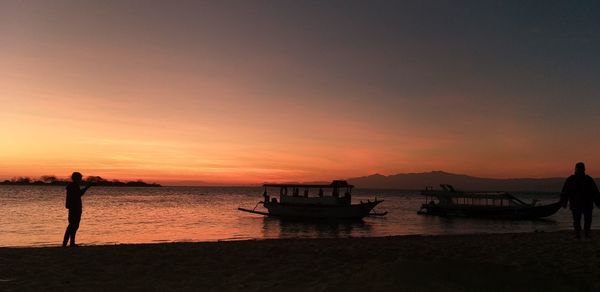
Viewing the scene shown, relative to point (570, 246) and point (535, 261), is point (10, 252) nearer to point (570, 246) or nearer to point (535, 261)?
point (535, 261)

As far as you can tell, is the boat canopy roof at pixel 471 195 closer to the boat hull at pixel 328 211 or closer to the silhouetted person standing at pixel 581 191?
the boat hull at pixel 328 211

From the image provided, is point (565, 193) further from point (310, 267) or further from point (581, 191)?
point (310, 267)

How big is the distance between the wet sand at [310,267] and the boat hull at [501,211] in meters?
38.6

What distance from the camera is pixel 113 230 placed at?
33.6 m

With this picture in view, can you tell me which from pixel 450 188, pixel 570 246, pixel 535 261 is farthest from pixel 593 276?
pixel 450 188

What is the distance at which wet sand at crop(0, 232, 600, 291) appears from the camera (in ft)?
21.6

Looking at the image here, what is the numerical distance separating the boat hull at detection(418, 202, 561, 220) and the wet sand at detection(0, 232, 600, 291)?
127 ft

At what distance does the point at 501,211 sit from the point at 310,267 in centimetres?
4650

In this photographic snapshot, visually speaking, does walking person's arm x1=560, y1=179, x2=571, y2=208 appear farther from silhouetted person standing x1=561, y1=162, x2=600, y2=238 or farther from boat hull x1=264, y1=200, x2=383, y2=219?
boat hull x1=264, y1=200, x2=383, y2=219

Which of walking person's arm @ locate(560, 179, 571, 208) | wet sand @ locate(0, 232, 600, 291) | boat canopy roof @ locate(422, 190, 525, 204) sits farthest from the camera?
boat canopy roof @ locate(422, 190, 525, 204)

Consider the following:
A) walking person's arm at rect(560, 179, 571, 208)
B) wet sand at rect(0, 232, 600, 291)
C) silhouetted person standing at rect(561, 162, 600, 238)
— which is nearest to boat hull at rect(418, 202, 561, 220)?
wet sand at rect(0, 232, 600, 291)

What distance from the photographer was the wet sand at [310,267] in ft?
21.6

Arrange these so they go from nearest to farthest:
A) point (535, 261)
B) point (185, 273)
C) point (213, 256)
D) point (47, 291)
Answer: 1. point (47, 291)
2. point (185, 273)
3. point (535, 261)
4. point (213, 256)

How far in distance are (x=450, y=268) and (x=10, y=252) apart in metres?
10.8
